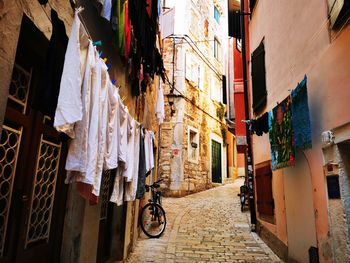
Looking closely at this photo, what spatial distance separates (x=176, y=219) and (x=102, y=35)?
670cm

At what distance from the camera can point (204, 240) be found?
6.84m

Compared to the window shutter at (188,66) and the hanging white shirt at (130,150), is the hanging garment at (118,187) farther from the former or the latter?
the window shutter at (188,66)

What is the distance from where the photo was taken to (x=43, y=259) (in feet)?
9.22

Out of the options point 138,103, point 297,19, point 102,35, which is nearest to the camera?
point 102,35

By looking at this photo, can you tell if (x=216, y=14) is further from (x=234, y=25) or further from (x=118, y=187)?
(x=118, y=187)

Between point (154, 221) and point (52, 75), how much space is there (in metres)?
6.71

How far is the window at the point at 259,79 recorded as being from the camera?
7348 mm

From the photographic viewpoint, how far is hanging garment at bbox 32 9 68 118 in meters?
1.88

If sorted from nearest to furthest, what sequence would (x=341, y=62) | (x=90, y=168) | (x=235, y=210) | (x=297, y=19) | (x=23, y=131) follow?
(x=90, y=168), (x=23, y=131), (x=341, y=62), (x=297, y=19), (x=235, y=210)

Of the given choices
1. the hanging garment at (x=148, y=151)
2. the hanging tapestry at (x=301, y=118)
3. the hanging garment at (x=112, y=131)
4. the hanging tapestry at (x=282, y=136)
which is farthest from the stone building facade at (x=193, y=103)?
the hanging garment at (x=112, y=131)

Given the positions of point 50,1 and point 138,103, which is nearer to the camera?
point 50,1

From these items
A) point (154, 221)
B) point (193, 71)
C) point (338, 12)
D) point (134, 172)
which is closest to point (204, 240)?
point (154, 221)

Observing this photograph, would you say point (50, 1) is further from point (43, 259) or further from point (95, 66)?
point (43, 259)

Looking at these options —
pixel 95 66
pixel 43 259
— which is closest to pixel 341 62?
pixel 95 66
